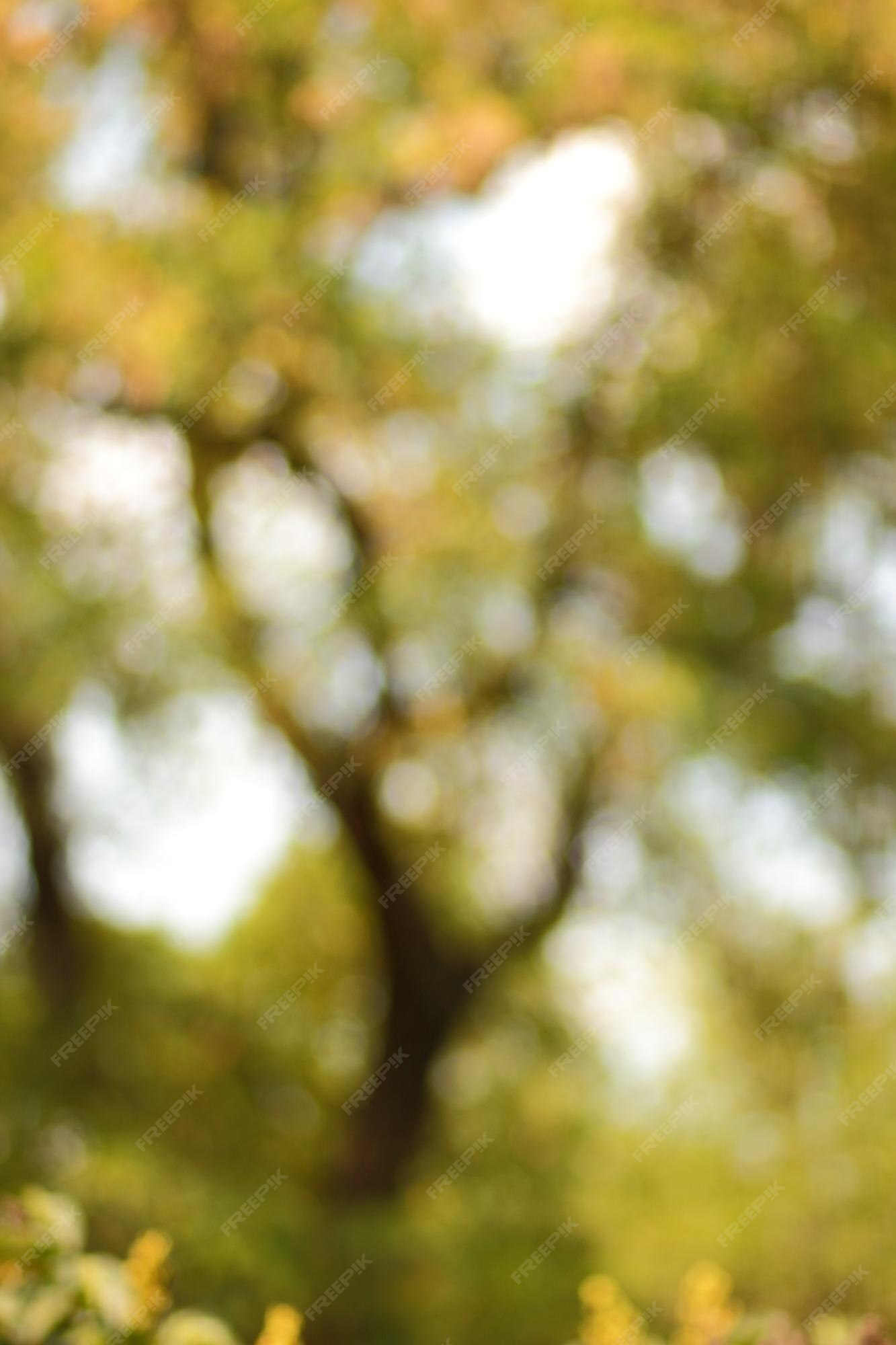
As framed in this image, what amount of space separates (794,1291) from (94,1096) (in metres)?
6.90

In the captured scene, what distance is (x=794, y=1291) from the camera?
12.5 metres

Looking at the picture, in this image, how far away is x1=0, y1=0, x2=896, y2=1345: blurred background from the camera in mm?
5836

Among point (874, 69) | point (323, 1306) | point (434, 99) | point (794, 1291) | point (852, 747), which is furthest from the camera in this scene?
point (794, 1291)

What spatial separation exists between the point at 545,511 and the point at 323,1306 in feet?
17.5

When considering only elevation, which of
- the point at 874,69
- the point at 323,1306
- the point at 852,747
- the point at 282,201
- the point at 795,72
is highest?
the point at 282,201

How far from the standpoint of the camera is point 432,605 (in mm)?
7547

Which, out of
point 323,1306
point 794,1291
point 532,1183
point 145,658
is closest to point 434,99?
point 145,658

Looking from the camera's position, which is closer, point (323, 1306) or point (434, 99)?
point (434, 99)

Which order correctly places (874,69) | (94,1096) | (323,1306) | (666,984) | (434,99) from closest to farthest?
(874,69), (434,99), (323,1306), (94,1096), (666,984)

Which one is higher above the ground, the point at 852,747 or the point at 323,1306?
the point at 852,747

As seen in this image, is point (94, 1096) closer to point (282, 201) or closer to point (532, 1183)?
point (532, 1183)

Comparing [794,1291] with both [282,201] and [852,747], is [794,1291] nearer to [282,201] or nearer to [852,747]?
[852,747]

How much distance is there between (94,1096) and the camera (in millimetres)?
10242

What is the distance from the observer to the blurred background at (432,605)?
5.84 meters
